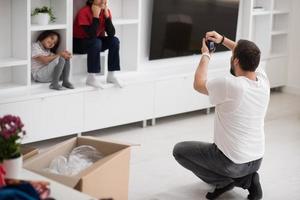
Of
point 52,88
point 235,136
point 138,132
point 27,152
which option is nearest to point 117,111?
point 138,132

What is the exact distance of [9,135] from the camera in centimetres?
240

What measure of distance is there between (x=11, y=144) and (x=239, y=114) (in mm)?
1755

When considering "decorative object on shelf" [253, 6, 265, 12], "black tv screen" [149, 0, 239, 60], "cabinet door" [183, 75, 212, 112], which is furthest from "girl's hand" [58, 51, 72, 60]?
"decorative object on shelf" [253, 6, 265, 12]

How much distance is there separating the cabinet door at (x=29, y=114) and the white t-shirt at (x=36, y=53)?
432mm

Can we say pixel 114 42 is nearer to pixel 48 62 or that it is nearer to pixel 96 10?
pixel 96 10

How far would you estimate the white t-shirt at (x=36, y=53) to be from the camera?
16.8 feet

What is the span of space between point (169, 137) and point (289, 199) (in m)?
1.59

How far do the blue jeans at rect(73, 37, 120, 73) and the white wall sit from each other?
2737 millimetres

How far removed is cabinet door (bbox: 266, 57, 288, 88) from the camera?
7.21 meters

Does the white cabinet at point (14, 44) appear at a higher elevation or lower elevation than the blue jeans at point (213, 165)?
higher

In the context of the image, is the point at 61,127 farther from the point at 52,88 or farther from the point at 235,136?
the point at 235,136

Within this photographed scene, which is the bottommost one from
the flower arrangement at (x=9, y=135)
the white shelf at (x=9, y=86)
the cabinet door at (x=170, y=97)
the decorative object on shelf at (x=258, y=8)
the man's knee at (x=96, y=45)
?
the cabinet door at (x=170, y=97)

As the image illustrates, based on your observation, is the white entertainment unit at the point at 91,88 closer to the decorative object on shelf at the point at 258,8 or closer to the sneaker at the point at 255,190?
the decorative object on shelf at the point at 258,8

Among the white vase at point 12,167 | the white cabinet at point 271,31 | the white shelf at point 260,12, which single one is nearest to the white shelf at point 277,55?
the white cabinet at point 271,31
